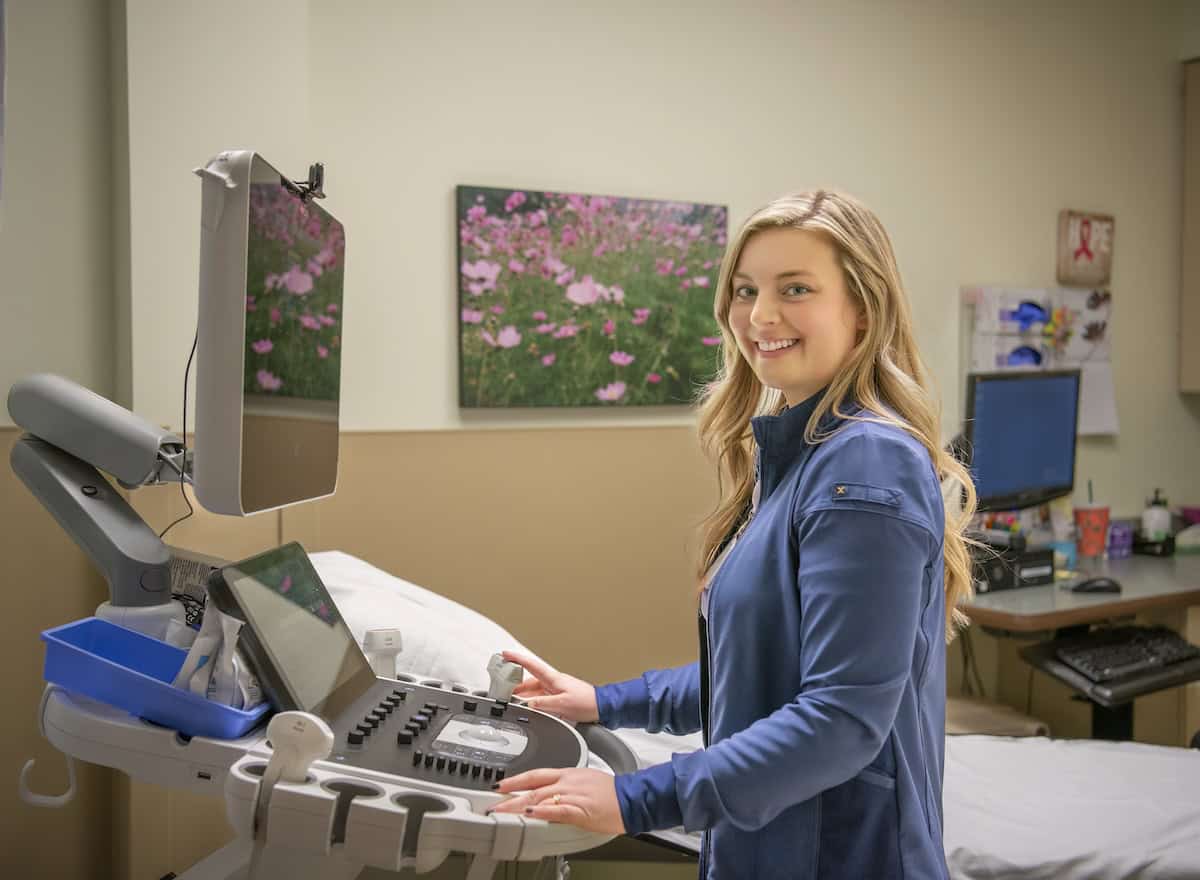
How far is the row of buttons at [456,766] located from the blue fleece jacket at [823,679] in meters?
0.14

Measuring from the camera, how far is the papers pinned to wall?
348cm

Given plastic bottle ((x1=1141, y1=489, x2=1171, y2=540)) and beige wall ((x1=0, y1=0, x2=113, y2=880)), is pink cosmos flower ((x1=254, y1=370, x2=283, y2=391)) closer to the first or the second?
beige wall ((x1=0, y1=0, x2=113, y2=880))

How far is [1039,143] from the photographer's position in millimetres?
3637

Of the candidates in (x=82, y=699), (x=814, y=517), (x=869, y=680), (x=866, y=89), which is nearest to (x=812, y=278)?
(x=814, y=517)

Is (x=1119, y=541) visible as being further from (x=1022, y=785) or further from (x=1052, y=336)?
(x=1022, y=785)

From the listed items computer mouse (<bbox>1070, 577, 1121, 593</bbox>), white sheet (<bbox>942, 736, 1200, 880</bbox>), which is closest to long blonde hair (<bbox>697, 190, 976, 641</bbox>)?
white sheet (<bbox>942, 736, 1200, 880</bbox>)

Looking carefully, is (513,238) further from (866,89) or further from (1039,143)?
(1039,143)

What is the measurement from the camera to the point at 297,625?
1.23m

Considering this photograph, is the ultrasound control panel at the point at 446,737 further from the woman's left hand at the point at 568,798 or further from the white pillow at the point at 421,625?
the white pillow at the point at 421,625

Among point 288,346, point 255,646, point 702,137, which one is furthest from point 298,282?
point 702,137

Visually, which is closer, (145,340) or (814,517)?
(814,517)

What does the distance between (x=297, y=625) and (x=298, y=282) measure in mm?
438

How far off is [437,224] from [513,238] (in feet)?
0.68

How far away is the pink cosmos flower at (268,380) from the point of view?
1.13 m
